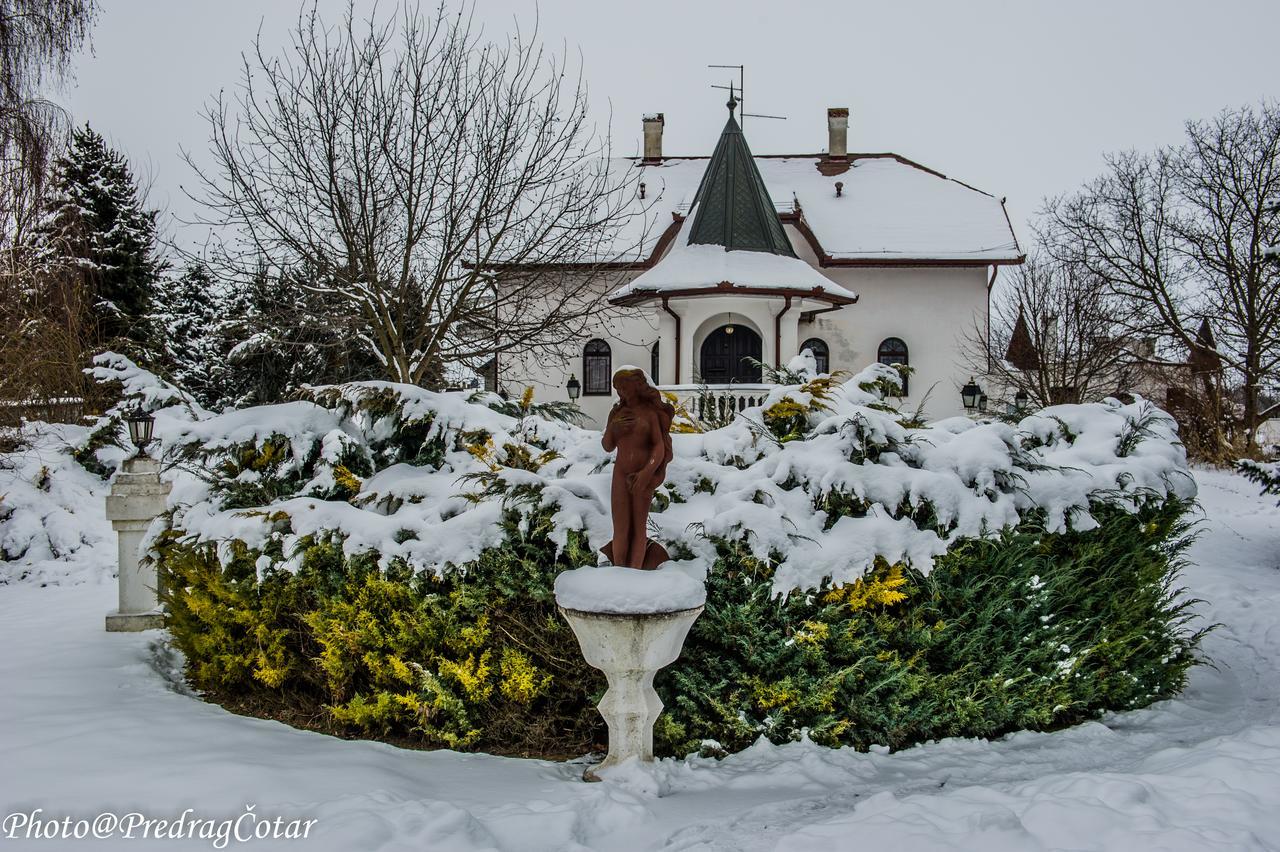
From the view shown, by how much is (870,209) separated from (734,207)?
544 centimetres

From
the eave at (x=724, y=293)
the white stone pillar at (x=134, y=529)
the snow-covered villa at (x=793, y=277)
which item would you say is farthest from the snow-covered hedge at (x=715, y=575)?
the eave at (x=724, y=293)

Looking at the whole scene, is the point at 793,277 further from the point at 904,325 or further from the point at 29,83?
the point at 29,83

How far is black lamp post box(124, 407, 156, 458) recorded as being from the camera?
23.4 ft

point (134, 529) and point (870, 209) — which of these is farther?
point (870, 209)

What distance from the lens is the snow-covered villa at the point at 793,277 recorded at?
16.7 m

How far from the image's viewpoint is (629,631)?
12.6 ft

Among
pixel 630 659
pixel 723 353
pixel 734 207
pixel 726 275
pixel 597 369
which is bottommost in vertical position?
pixel 630 659

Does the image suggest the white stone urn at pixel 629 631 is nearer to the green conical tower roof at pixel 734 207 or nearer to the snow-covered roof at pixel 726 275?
the snow-covered roof at pixel 726 275

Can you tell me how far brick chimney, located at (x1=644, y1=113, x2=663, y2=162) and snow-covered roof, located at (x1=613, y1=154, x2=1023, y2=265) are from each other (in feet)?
3.04

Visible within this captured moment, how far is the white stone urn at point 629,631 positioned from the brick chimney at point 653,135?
22.4 metres

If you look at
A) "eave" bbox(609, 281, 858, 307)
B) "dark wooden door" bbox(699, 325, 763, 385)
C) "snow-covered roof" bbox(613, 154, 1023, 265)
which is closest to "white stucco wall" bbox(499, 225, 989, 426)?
"snow-covered roof" bbox(613, 154, 1023, 265)

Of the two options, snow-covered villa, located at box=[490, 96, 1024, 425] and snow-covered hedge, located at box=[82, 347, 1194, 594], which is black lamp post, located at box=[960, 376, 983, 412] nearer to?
snow-covered villa, located at box=[490, 96, 1024, 425]

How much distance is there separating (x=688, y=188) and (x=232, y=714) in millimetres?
19719

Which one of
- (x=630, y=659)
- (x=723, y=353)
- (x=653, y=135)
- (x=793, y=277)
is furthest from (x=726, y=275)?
(x=630, y=659)
